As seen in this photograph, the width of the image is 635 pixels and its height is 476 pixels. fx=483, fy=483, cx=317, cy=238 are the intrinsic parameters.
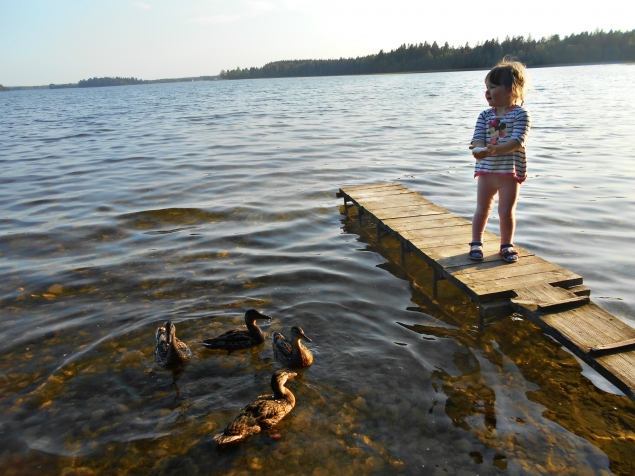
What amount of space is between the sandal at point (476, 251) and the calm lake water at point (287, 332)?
2.68ft

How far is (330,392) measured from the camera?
5.41 metres

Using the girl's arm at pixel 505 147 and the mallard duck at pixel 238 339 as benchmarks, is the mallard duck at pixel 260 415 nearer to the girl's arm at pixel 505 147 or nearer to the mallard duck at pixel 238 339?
the mallard duck at pixel 238 339

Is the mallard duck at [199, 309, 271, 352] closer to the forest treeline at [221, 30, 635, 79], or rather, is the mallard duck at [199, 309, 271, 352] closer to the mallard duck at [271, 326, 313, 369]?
the mallard duck at [271, 326, 313, 369]

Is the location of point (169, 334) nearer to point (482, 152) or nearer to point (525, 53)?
point (482, 152)

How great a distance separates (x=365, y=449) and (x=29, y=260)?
7916mm

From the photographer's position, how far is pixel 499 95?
20.5 ft

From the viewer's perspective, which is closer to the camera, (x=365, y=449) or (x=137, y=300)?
(x=365, y=449)

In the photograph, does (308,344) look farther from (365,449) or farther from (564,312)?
(564,312)

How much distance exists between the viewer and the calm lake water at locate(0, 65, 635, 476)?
4.59 metres

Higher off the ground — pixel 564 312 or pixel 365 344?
pixel 564 312

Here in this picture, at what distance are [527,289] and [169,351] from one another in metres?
4.42

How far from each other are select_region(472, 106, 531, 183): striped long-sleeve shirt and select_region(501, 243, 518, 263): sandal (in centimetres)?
97

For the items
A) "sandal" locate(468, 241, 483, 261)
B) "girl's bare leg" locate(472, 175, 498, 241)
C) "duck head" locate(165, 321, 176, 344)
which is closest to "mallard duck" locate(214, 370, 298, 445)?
"duck head" locate(165, 321, 176, 344)

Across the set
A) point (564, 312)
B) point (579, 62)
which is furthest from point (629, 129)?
point (579, 62)
